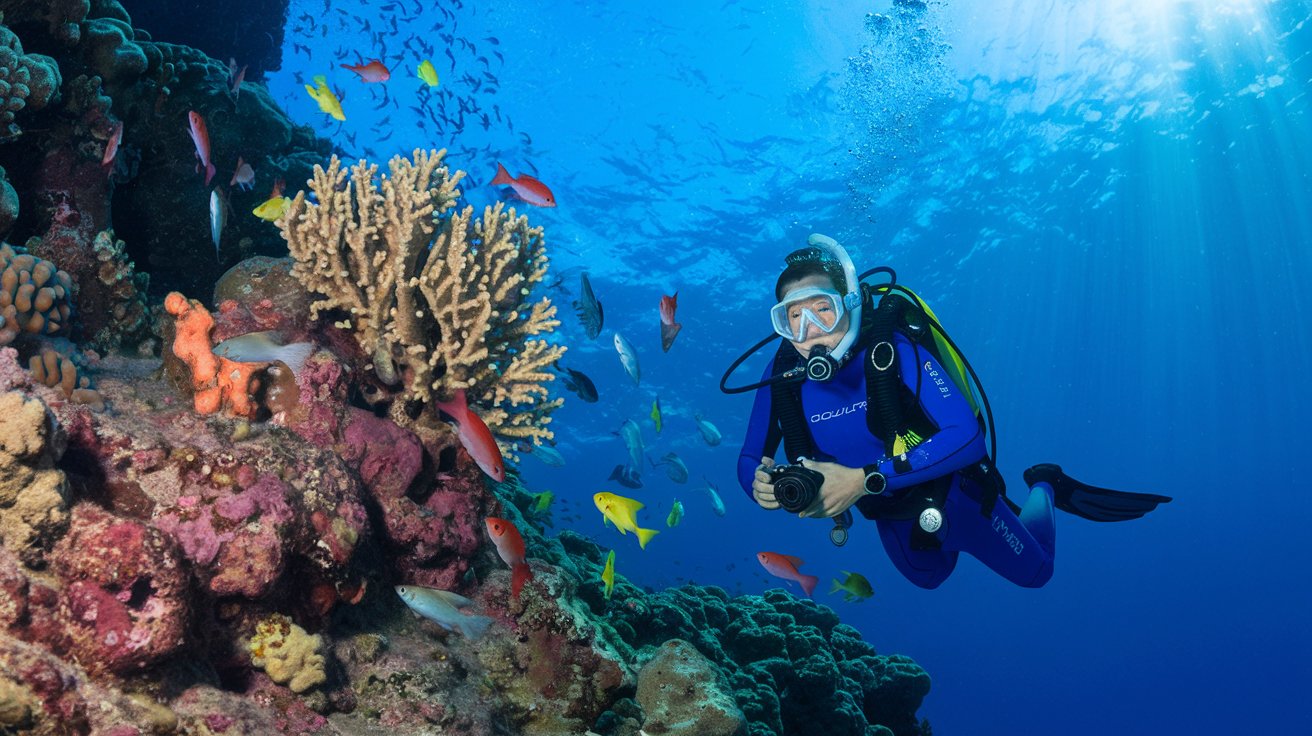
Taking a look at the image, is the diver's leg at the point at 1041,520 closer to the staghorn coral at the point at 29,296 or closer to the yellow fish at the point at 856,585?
the yellow fish at the point at 856,585

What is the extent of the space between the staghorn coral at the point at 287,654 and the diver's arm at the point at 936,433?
3112 millimetres

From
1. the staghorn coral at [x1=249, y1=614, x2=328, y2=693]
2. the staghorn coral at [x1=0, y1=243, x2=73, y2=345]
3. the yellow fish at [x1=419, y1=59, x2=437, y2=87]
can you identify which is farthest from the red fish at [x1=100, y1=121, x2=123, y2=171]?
the staghorn coral at [x1=249, y1=614, x2=328, y2=693]

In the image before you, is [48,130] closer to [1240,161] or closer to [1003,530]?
[1003,530]

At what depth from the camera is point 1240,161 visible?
93.2 feet

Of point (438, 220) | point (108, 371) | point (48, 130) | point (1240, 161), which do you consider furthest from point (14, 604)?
point (1240, 161)

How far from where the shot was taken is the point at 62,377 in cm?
294

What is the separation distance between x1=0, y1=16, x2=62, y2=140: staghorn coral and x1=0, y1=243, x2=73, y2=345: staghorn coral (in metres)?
1.07

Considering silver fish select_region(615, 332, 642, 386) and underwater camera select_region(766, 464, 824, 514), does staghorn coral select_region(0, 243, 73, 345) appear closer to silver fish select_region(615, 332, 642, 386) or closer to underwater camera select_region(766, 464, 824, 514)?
silver fish select_region(615, 332, 642, 386)

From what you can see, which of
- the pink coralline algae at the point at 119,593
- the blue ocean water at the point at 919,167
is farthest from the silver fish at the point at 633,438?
the pink coralline algae at the point at 119,593

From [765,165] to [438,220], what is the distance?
82.5 ft

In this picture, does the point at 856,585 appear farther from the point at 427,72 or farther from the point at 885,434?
the point at 427,72

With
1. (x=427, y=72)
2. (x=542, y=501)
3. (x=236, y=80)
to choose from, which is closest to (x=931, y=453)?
(x=542, y=501)

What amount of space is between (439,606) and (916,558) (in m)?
3.84

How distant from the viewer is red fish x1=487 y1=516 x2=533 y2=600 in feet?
11.5
